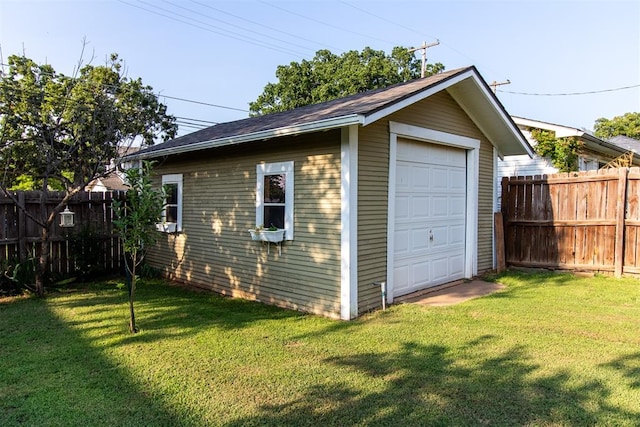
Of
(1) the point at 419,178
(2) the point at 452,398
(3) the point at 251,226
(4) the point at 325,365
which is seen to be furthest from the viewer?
(1) the point at 419,178

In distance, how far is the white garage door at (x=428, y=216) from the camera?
21.0ft

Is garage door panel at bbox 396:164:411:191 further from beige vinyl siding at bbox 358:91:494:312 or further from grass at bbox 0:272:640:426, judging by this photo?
grass at bbox 0:272:640:426

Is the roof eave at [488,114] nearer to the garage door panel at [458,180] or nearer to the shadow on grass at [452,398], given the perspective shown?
the garage door panel at [458,180]

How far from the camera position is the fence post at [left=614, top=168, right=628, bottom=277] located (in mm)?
7477

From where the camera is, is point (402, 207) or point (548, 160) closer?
point (402, 207)

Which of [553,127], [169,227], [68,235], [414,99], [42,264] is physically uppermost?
[553,127]

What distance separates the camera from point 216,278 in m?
7.38

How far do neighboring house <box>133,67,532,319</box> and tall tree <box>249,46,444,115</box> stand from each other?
20.2m

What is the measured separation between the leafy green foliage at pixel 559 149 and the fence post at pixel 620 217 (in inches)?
149

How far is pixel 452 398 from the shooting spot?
10.5 feet

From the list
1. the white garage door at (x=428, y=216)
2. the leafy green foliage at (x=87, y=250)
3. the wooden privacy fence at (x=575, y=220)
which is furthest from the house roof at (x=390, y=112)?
the leafy green foliage at (x=87, y=250)

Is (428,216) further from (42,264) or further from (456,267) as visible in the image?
(42,264)

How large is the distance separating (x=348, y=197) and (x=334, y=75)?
24.6 meters

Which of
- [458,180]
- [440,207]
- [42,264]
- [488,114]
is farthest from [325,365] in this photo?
[488,114]
